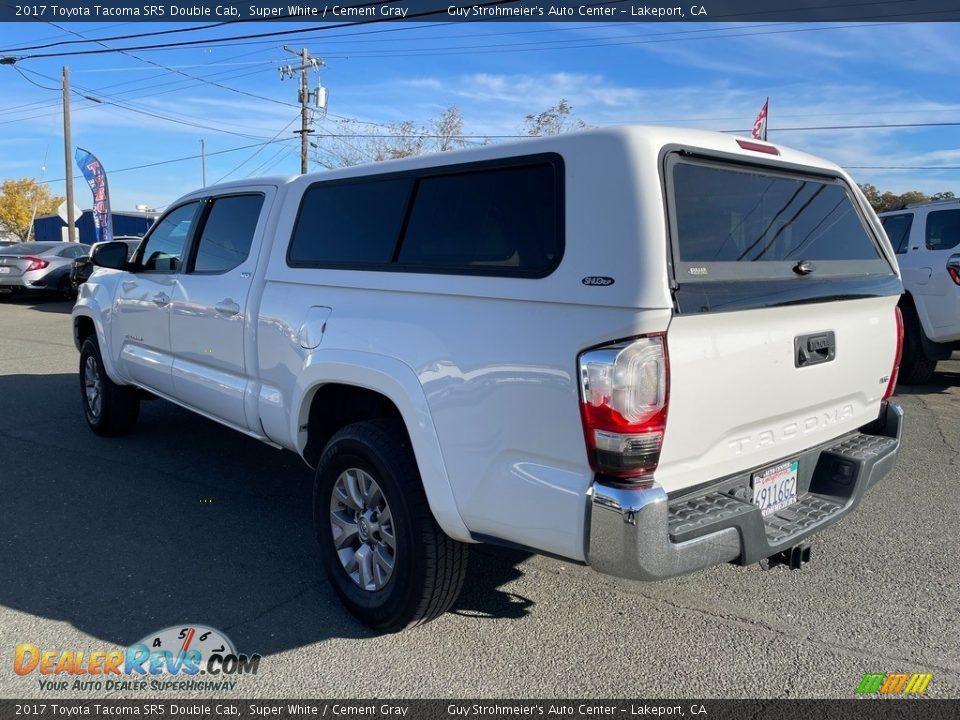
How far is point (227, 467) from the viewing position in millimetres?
5398

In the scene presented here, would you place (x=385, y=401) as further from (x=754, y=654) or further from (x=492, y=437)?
(x=754, y=654)

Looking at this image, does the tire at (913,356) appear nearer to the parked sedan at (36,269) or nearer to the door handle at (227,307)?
the door handle at (227,307)

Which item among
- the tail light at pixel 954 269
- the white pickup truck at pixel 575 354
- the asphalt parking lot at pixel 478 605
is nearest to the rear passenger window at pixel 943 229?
the tail light at pixel 954 269

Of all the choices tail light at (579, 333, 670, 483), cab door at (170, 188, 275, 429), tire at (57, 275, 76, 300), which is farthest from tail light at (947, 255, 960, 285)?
tire at (57, 275, 76, 300)

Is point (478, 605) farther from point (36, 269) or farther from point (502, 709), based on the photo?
point (36, 269)

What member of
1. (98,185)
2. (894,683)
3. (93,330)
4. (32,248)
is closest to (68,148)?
(98,185)

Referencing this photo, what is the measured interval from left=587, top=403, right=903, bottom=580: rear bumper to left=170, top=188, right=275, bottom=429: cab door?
246 centimetres

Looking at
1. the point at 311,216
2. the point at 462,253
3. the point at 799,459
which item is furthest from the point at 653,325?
the point at 311,216

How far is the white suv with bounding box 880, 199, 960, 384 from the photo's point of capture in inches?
302

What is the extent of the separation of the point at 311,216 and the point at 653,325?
217 cm

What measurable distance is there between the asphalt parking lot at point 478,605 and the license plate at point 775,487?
60 cm

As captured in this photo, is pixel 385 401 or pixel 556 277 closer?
pixel 556 277

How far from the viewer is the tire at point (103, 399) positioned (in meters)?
5.95

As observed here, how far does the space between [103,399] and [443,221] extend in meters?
4.16
